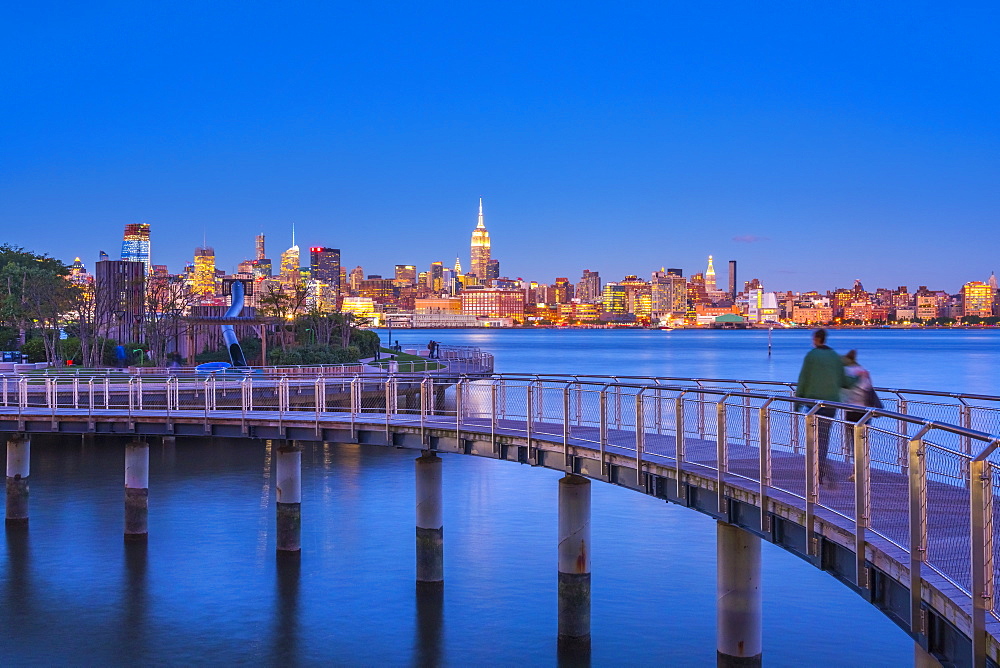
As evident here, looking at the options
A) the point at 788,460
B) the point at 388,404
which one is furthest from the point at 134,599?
the point at 788,460

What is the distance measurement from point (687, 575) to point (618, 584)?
6.39 feet

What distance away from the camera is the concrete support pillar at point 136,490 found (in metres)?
27.5

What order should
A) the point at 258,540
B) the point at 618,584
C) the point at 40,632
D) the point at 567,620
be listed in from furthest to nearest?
1. the point at 258,540
2. the point at 618,584
3. the point at 40,632
4. the point at 567,620

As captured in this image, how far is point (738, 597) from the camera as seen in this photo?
1603 centimetres

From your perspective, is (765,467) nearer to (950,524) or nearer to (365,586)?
(950,524)

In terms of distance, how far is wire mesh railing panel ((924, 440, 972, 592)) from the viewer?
8.18m

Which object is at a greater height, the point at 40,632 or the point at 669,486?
the point at 669,486

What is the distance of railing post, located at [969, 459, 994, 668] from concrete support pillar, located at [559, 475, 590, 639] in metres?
12.3

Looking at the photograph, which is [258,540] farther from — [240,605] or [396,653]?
[396,653]

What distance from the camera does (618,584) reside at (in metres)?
25.4

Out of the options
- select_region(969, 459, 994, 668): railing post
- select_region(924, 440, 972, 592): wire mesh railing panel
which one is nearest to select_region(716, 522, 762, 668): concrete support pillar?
select_region(924, 440, 972, 592): wire mesh railing panel

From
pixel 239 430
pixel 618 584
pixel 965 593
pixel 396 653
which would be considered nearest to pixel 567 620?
pixel 396 653

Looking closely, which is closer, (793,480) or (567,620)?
(793,480)

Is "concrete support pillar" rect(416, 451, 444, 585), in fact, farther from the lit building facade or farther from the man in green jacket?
the lit building facade
